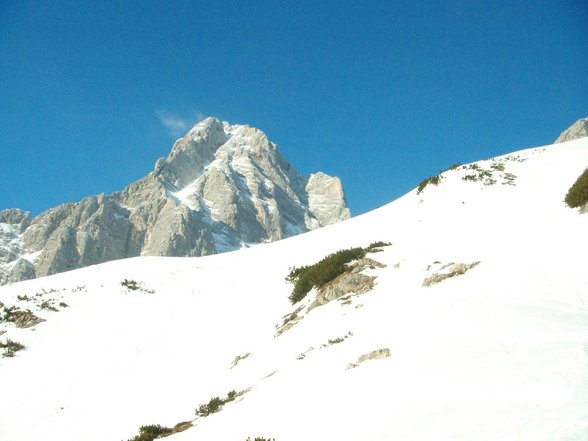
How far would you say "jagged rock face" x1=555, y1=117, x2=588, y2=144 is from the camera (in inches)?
4215

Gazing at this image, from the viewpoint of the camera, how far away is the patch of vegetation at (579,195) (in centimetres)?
1611

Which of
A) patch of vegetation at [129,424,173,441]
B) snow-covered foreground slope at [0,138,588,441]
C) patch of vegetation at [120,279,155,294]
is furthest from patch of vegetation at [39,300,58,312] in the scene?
patch of vegetation at [129,424,173,441]

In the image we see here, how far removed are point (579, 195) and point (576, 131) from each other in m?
113

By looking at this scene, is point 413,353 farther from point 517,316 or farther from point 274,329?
point 274,329

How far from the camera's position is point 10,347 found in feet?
58.2

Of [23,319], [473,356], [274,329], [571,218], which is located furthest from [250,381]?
[23,319]

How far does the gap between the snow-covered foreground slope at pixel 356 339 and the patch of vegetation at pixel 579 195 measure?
1.96 ft

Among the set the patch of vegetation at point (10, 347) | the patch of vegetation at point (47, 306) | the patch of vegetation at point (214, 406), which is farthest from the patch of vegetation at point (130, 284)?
the patch of vegetation at point (214, 406)

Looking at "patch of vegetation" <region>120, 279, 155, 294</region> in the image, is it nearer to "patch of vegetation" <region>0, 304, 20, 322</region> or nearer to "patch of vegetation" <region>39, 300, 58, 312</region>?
"patch of vegetation" <region>39, 300, 58, 312</region>

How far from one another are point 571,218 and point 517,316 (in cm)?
893

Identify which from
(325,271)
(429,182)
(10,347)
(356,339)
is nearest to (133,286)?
(10,347)

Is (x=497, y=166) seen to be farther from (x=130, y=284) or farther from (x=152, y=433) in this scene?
(x=152, y=433)

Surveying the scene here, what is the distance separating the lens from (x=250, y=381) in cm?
1188

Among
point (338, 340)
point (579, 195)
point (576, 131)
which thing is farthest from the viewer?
point (576, 131)
